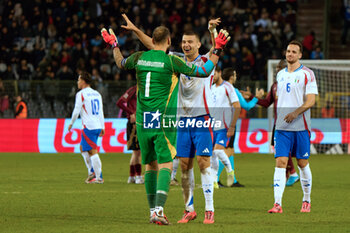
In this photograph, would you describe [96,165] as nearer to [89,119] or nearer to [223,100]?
[89,119]

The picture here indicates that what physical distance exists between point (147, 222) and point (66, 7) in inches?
880

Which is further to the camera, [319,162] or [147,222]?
[319,162]

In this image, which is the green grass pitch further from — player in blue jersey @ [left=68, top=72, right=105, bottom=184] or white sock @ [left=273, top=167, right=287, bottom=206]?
player in blue jersey @ [left=68, top=72, right=105, bottom=184]

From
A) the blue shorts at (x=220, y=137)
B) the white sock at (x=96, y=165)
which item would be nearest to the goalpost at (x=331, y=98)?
the blue shorts at (x=220, y=137)

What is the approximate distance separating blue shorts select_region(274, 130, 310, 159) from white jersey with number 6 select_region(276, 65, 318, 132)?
0.07m

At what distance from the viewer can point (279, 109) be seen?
974 centimetres

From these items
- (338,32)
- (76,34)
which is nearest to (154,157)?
(76,34)

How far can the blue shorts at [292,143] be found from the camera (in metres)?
9.61

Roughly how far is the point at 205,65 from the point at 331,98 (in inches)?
629

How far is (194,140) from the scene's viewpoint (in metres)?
8.80

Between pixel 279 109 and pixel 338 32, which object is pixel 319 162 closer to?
pixel 279 109

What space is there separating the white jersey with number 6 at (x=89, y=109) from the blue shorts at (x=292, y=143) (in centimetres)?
537

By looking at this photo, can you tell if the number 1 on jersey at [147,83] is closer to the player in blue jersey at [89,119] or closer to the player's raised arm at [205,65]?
the player's raised arm at [205,65]

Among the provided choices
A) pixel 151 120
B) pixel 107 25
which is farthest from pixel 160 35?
pixel 107 25
